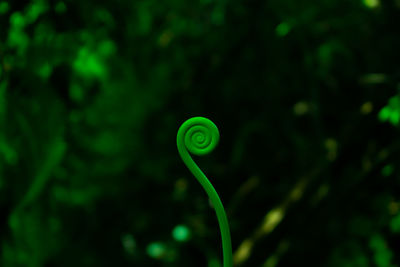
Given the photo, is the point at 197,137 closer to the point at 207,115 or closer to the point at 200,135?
the point at 200,135

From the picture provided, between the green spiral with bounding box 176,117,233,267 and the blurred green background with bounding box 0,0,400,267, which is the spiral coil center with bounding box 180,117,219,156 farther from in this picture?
the blurred green background with bounding box 0,0,400,267

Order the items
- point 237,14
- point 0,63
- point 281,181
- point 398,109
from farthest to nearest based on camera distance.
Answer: point 281,181
point 237,14
point 0,63
point 398,109

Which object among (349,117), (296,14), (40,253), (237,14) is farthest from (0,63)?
(349,117)

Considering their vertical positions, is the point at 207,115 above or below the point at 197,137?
below

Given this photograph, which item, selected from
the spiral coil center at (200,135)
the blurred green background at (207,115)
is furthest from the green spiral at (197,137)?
the blurred green background at (207,115)

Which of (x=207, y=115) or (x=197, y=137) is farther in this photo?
(x=207, y=115)

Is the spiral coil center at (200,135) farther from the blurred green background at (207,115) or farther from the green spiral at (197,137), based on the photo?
the blurred green background at (207,115)

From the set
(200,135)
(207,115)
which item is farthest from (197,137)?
(207,115)

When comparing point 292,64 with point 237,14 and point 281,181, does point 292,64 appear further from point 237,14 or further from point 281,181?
point 281,181
